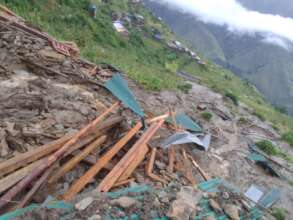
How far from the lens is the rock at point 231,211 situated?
5.39 meters

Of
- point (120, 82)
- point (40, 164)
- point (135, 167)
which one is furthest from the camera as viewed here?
point (120, 82)

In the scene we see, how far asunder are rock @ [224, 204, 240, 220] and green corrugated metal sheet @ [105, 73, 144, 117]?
303 cm

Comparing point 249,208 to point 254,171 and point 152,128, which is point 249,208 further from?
point 254,171

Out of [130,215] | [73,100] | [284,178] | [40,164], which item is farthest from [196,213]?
[284,178]

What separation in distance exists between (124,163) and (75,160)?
87cm

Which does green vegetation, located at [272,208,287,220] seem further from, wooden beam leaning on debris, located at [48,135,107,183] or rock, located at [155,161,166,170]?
wooden beam leaning on debris, located at [48,135,107,183]

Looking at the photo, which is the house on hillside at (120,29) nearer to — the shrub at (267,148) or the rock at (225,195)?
the shrub at (267,148)

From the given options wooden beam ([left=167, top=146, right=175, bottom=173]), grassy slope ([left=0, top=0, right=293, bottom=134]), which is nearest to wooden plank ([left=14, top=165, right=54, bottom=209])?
wooden beam ([left=167, top=146, right=175, bottom=173])

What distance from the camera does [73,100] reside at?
7.12 meters

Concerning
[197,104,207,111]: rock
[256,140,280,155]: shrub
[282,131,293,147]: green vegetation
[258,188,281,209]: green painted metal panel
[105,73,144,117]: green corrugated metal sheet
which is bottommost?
[282,131,293,147]: green vegetation

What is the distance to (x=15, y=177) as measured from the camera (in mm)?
4344

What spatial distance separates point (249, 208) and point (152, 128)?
2.50m

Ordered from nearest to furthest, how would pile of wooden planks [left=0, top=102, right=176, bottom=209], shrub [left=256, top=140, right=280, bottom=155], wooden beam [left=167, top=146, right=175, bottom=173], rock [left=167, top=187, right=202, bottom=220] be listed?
pile of wooden planks [left=0, top=102, right=176, bottom=209]
rock [left=167, top=187, right=202, bottom=220]
wooden beam [left=167, top=146, right=175, bottom=173]
shrub [left=256, top=140, right=280, bottom=155]

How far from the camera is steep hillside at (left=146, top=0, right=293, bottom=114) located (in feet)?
361
